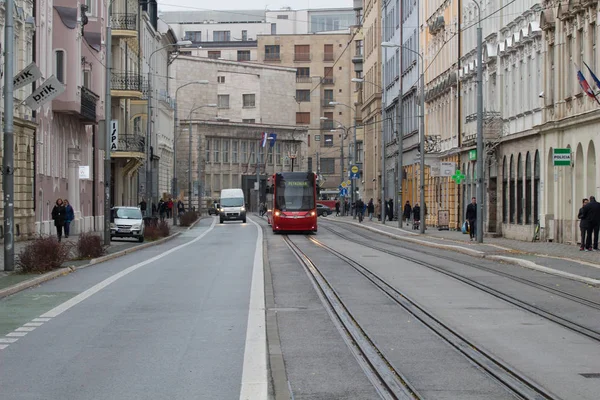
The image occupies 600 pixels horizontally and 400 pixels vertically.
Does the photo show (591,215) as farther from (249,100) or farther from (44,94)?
(249,100)

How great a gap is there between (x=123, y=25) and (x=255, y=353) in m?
55.3

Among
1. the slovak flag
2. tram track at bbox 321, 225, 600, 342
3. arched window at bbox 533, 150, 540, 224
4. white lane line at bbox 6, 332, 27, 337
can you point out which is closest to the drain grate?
tram track at bbox 321, 225, 600, 342

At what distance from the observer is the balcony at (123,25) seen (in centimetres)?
6391

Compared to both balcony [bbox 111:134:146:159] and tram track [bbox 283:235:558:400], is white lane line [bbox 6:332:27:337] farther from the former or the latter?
balcony [bbox 111:134:146:159]

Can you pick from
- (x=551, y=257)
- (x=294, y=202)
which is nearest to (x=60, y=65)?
(x=294, y=202)

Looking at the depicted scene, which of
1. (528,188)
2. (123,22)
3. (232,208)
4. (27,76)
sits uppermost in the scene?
(123,22)

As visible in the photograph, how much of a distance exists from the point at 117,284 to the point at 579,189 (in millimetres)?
21273

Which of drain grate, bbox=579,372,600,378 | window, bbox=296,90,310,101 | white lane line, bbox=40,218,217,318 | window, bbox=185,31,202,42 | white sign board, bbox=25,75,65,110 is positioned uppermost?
window, bbox=185,31,202,42

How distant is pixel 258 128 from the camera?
125m

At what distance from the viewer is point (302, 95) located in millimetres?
143500

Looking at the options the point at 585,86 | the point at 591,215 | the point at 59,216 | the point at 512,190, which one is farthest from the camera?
the point at 512,190

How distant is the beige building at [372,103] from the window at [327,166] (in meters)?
32.2

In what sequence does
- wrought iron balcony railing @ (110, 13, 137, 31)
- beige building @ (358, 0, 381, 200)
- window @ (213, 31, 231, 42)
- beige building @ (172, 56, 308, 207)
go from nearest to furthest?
wrought iron balcony railing @ (110, 13, 137, 31), beige building @ (358, 0, 381, 200), beige building @ (172, 56, 308, 207), window @ (213, 31, 231, 42)

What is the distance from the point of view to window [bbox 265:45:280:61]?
142000mm
